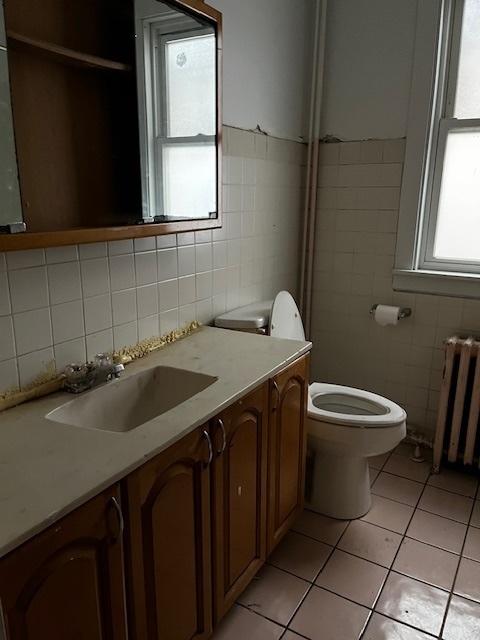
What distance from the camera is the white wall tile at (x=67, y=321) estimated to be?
141 cm

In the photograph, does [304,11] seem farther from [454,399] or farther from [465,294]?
[454,399]

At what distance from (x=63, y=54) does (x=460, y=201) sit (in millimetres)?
1991

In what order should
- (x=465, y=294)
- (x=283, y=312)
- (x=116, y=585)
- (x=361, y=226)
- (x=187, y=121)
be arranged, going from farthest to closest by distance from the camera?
(x=361, y=226)
(x=465, y=294)
(x=283, y=312)
(x=187, y=121)
(x=116, y=585)

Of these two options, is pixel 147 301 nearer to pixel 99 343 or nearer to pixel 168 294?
pixel 168 294

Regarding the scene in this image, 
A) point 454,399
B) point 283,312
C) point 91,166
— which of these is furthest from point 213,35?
point 454,399

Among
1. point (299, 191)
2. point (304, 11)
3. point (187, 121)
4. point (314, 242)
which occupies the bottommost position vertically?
point (314, 242)

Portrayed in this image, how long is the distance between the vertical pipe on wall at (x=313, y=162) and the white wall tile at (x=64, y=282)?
1.59m

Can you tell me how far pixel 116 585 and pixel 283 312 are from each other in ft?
4.47

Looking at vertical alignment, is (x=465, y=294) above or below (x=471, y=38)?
below

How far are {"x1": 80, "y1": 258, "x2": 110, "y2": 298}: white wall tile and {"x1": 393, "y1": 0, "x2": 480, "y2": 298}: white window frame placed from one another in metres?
1.60

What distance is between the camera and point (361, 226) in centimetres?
263

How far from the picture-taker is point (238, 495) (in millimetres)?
1486

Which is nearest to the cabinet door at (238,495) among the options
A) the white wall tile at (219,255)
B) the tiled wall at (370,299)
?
the white wall tile at (219,255)

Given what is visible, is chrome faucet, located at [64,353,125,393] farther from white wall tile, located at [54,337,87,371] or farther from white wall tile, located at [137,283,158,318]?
white wall tile, located at [137,283,158,318]
